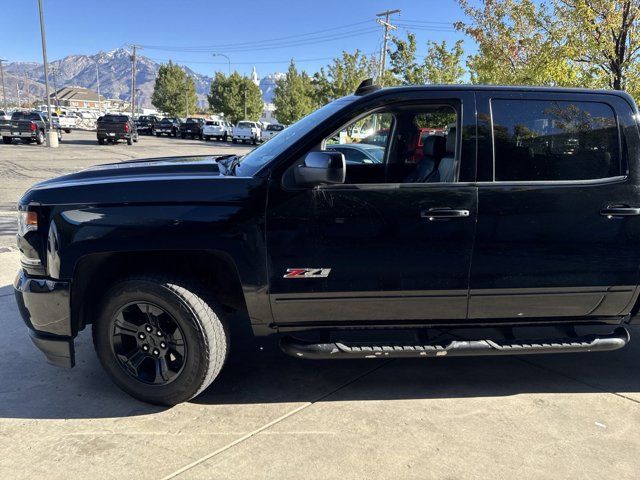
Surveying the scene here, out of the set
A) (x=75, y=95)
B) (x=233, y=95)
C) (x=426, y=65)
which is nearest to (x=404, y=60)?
→ (x=426, y=65)

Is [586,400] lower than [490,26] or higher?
lower

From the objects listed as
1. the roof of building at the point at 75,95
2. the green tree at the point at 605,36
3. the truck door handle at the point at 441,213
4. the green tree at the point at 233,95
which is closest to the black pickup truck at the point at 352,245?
the truck door handle at the point at 441,213

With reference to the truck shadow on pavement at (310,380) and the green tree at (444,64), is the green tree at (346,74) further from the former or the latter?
the truck shadow on pavement at (310,380)

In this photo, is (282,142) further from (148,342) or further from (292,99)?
(292,99)

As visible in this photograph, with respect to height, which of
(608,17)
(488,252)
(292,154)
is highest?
(608,17)

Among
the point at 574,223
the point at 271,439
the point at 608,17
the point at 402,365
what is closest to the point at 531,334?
the point at 402,365

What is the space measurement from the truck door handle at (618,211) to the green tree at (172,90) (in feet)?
227

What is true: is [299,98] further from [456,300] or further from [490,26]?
[456,300]

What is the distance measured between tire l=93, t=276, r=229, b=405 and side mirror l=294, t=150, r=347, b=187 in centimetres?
97

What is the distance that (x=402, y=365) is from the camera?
3.79 meters

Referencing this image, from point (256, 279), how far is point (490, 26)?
14214 mm

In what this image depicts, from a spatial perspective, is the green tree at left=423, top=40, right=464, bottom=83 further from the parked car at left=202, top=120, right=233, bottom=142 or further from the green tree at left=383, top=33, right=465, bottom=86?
the parked car at left=202, top=120, right=233, bottom=142

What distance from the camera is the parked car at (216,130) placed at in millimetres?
41594

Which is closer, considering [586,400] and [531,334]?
[586,400]
